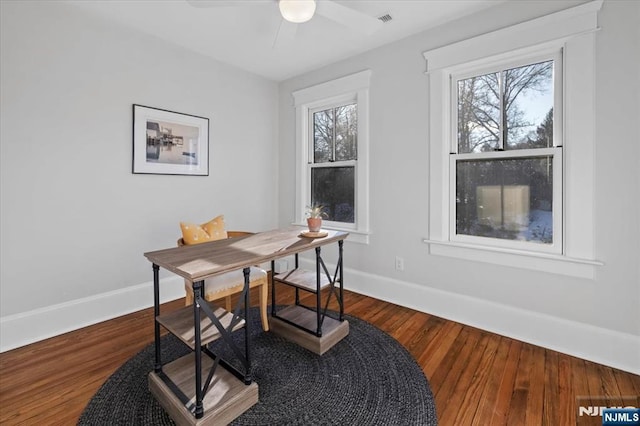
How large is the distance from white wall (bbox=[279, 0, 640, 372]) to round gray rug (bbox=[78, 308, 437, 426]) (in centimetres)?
88

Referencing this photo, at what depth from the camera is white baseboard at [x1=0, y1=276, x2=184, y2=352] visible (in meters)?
2.20

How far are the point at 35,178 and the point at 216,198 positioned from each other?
59.3 inches

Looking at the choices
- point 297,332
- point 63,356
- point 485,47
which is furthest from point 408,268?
point 63,356

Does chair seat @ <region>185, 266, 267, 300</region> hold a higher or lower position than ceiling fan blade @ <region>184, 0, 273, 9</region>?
lower

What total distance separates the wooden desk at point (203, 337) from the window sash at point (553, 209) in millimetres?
1584

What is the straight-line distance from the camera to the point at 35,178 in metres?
2.28

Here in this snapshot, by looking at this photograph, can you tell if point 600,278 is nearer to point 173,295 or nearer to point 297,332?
point 297,332

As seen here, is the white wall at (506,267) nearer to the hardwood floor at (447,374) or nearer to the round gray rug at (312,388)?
the hardwood floor at (447,374)

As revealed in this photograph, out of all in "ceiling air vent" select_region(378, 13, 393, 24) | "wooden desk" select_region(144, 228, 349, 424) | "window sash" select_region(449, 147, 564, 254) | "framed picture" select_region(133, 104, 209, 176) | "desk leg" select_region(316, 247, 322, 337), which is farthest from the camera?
"framed picture" select_region(133, 104, 209, 176)

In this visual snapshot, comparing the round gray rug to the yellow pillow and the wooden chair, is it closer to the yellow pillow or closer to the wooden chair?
the wooden chair

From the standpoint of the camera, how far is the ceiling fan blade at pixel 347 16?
6.32 ft

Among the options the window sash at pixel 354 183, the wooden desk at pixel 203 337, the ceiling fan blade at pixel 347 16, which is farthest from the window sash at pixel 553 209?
the wooden desk at pixel 203 337

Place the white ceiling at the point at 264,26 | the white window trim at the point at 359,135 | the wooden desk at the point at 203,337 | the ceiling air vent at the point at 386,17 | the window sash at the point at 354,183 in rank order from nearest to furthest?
1. the wooden desk at the point at 203,337
2. the white ceiling at the point at 264,26
3. the ceiling air vent at the point at 386,17
4. the white window trim at the point at 359,135
5. the window sash at the point at 354,183

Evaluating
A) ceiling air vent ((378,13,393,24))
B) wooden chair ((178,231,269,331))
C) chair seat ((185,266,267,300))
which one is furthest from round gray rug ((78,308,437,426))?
ceiling air vent ((378,13,393,24))
